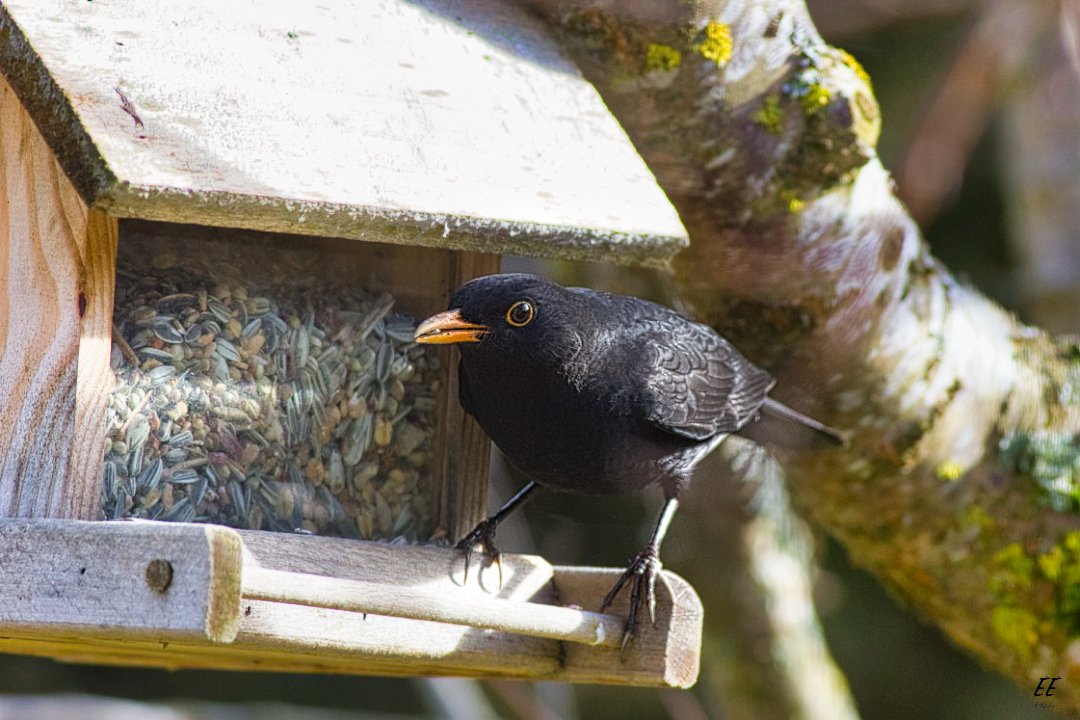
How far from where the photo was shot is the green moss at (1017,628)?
3.87m

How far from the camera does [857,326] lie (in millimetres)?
3701

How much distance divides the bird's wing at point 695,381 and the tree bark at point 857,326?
0.26 m

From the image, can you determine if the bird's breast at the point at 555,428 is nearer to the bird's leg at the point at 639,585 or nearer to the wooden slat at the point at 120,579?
the bird's leg at the point at 639,585

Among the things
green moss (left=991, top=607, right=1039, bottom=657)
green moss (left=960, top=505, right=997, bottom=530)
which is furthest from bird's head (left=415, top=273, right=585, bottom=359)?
green moss (left=991, top=607, right=1039, bottom=657)

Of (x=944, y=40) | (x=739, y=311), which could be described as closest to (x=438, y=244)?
(x=739, y=311)

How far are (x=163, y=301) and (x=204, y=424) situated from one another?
29cm

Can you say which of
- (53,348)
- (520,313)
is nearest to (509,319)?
(520,313)

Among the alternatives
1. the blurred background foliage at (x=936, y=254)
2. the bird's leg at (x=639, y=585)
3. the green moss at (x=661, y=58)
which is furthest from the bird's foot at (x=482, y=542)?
the blurred background foliage at (x=936, y=254)

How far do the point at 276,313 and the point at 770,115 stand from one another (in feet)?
5.17

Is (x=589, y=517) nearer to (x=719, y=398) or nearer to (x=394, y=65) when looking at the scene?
(x=719, y=398)

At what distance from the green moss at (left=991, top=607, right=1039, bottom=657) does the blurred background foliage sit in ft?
2.07

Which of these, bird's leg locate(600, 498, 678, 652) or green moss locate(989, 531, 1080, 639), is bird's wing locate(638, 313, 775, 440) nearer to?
bird's leg locate(600, 498, 678, 652)

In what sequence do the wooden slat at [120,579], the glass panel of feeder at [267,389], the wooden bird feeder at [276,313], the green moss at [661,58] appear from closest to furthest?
1. the wooden slat at [120,579]
2. the wooden bird feeder at [276,313]
3. the glass panel of feeder at [267,389]
4. the green moss at [661,58]

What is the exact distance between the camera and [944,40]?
9016 mm
